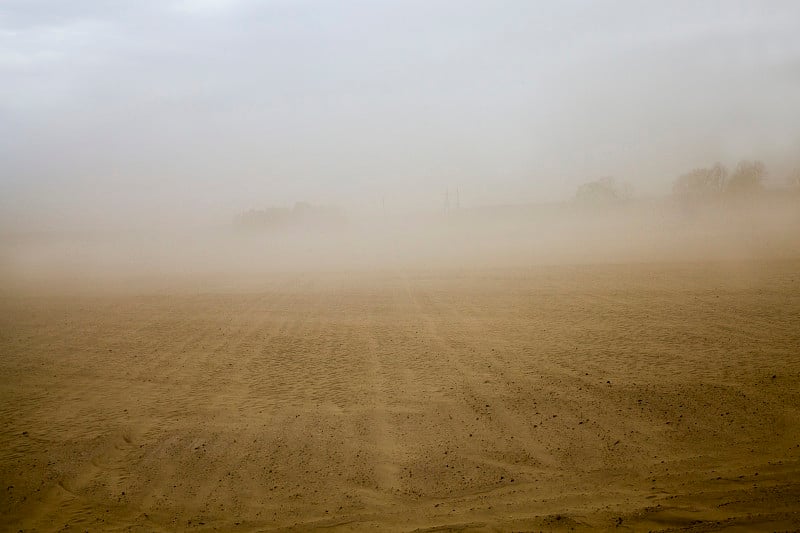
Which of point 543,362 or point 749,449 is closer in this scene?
point 749,449

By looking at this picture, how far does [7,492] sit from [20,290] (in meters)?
28.7

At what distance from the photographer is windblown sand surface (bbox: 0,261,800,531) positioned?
5133mm

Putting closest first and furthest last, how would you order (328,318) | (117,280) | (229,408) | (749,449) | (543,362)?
(749,449) → (229,408) → (543,362) → (328,318) → (117,280)

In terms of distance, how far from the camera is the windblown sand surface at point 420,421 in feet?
16.8

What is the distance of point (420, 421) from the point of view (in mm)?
7262

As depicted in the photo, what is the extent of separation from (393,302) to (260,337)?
6.27 meters

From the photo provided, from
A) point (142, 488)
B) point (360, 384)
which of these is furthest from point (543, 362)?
point (142, 488)

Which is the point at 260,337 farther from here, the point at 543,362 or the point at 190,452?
the point at 543,362

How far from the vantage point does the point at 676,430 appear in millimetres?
6414

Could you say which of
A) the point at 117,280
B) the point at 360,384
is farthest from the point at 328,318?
the point at 117,280

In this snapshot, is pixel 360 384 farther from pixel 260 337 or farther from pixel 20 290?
pixel 20 290

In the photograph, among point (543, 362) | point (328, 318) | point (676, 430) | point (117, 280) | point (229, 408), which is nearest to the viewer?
point (676, 430)

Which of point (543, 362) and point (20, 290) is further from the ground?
point (20, 290)

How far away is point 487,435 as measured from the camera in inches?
262
